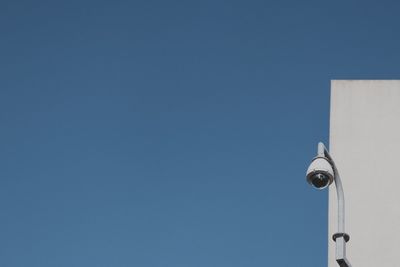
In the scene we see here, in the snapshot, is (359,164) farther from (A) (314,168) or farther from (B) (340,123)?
(A) (314,168)

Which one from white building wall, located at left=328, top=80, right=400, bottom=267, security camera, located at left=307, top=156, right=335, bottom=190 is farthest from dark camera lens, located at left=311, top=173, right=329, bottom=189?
white building wall, located at left=328, top=80, right=400, bottom=267

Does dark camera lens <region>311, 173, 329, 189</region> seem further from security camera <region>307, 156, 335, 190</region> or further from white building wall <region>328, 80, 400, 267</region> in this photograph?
white building wall <region>328, 80, 400, 267</region>

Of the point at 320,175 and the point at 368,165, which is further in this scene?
the point at 368,165

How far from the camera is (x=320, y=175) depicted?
33.3 ft

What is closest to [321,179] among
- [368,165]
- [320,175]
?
[320,175]

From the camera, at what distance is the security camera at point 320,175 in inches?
399

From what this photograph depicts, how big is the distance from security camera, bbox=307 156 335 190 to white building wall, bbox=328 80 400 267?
193 inches

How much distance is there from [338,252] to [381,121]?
21.1 feet

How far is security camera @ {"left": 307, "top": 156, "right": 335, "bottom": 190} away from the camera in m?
10.1

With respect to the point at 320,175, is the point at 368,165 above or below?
above

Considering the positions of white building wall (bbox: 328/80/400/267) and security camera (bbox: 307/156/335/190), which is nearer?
security camera (bbox: 307/156/335/190)

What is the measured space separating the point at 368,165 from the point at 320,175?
570 cm

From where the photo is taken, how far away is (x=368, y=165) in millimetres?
15586

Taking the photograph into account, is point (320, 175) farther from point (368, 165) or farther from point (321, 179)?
point (368, 165)
